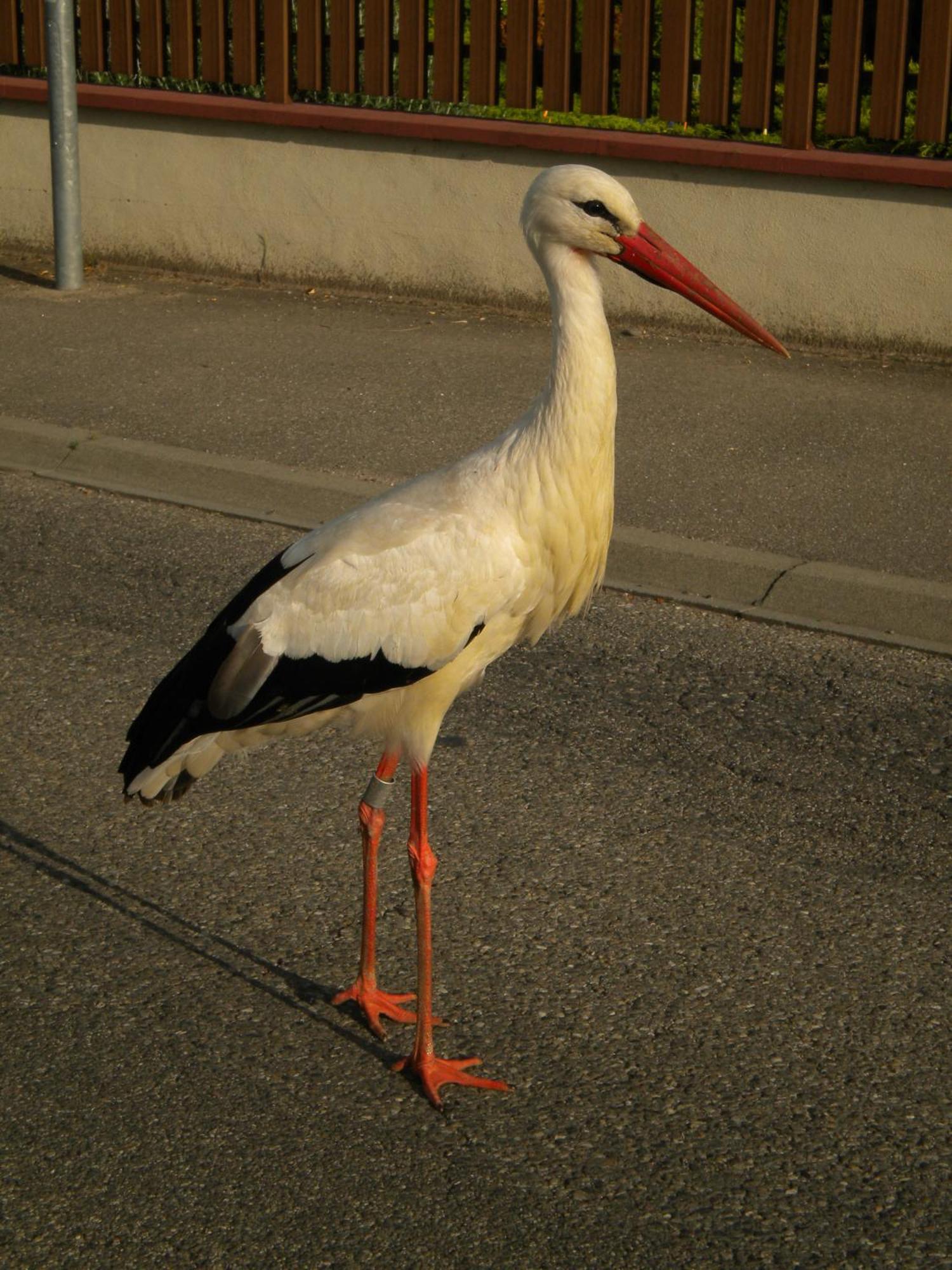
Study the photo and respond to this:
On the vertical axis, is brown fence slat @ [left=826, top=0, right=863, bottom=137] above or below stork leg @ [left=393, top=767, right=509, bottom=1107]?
above

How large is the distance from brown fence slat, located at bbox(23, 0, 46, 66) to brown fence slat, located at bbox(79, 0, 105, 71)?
272 millimetres

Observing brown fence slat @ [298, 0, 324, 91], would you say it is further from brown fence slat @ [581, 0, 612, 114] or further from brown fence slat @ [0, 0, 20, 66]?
brown fence slat @ [0, 0, 20, 66]

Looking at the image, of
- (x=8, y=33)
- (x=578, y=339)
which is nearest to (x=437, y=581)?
(x=578, y=339)

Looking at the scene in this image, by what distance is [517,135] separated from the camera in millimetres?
9867

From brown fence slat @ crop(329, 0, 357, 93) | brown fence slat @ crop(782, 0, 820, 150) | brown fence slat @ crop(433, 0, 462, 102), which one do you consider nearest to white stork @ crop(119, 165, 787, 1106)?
brown fence slat @ crop(782, 0, 820, 150)

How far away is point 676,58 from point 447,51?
4.89 ft

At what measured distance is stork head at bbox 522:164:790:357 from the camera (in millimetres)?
3822

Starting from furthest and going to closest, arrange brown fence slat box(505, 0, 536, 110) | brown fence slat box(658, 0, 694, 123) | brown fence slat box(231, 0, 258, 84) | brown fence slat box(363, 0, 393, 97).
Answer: brown fence slat box(231, 0, 258, 84) → brown fence slat box(363, 0, 393, 97) → brown fence slat box(505, 0, 536, 110) → brown fence slat box(658, 0, 694, 123)

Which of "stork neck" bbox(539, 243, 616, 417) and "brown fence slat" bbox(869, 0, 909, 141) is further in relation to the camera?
"brown fence slat" bbox(869, 0, 909, 141)

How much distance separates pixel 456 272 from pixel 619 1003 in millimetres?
7122

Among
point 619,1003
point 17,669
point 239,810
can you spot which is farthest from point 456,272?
point 619,1003

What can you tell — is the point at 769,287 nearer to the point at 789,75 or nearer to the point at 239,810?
the point at 789,75

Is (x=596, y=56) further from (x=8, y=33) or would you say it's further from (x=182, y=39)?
(x=8, y=33)

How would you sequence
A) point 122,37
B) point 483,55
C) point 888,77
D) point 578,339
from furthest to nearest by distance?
1. point 122,37
2. point 483,55
3. point 888,77
4. point 578,339
